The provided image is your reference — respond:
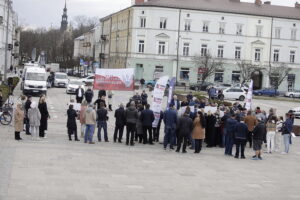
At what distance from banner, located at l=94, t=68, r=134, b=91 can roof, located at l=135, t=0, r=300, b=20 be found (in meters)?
47.8

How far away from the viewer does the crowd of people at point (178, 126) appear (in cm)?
2034

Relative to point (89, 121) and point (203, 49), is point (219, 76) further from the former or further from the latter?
point (89, 121)

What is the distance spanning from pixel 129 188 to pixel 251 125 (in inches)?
395

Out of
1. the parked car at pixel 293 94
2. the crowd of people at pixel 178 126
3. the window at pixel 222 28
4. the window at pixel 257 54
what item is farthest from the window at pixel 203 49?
the crowd of people at pixel 178 126

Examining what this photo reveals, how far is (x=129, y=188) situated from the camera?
13.6 meters

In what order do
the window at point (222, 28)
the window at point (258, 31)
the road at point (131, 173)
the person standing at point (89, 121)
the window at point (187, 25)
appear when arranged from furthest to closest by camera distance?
the window at point (258, 31), the window at point (222, 28), the window at point (187, 25), the person standing at point (89, 121), the road at point (131, 173)

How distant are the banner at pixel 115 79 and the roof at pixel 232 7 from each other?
4781 cm

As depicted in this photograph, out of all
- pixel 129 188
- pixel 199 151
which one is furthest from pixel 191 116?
pixel 129 188

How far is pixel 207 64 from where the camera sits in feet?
237

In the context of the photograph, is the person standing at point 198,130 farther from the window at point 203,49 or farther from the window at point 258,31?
the window at point 258,31

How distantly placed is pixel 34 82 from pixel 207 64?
32.9m

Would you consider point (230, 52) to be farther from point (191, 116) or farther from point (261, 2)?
point (191, 116)

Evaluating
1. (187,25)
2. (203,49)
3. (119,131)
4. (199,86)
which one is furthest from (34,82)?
(203,49)

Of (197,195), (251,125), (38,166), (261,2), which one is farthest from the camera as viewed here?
(261,2)
